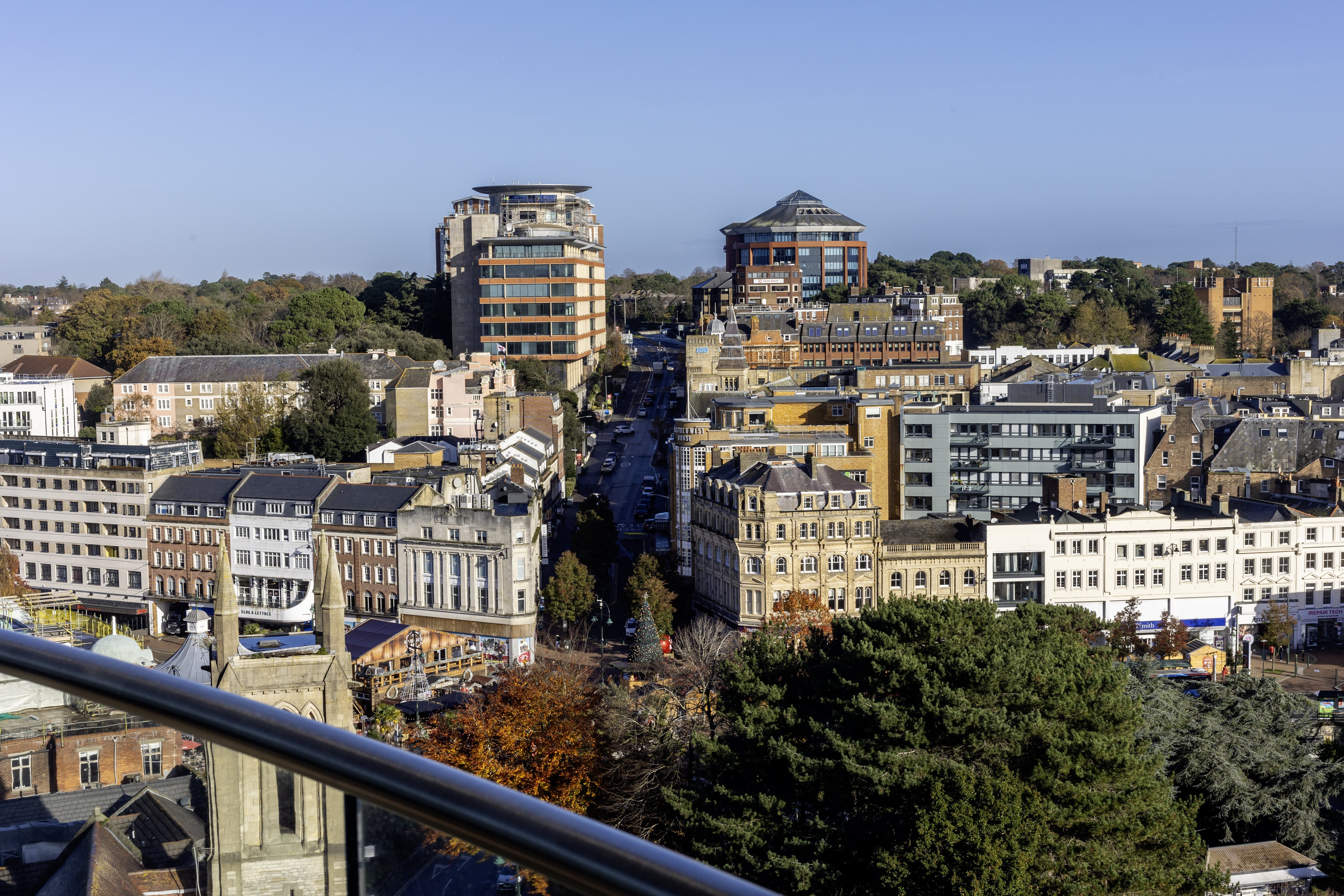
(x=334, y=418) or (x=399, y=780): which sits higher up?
(x=399, y=780)

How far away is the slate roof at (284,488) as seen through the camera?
31.9m

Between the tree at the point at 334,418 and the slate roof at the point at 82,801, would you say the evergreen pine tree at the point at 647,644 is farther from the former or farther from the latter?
the slate roof at the point at 82,801

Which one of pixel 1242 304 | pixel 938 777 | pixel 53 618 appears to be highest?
pixel 1242 304

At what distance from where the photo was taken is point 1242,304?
7375 centimetres

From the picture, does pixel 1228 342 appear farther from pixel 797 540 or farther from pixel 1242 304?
pixel 797 540

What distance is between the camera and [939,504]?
119ft

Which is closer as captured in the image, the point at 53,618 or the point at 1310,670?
the point at 1310,670

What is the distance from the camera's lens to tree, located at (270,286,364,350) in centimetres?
5669

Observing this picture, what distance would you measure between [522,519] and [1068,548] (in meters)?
12.2

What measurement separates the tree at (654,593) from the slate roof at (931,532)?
16.1 feet

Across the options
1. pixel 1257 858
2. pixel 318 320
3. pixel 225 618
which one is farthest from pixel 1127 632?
pixel 318 320

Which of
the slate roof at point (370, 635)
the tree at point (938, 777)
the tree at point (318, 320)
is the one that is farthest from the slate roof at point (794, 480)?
the tree at point (318, 320)

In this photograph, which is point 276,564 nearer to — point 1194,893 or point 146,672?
point 1194,893

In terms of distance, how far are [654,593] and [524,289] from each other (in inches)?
1184
